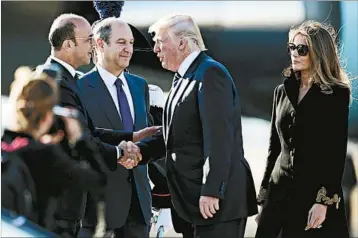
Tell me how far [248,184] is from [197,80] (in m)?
0.48

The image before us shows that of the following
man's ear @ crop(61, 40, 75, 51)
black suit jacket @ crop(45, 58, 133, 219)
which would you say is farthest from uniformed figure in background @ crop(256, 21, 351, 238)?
man's ear @ crop(61, 40, 75, 51)

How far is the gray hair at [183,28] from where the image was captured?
3.09 metres

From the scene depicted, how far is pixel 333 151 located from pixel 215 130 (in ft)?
1.76

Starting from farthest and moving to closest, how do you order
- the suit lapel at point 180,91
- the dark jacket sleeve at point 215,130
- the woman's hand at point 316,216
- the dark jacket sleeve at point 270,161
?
the dark jacket sleeve at point 270,161 < the woman's hand at point 316,216 < the suit lapel at point 180,91 < the dark jacket sleeve at point 215,130

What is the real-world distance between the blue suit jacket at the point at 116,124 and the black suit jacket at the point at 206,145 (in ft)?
0.67

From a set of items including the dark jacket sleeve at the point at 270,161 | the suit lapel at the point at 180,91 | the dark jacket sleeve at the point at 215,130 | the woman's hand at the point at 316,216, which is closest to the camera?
the dark jacket sleeve at the point at 215,130

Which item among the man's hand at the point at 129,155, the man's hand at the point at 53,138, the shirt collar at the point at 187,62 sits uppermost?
the shirt collar at the point at 187,62

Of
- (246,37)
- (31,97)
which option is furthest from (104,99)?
(246,37)

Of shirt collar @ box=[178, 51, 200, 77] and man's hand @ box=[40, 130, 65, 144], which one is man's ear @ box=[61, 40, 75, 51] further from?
shirt collar @ box=[178, 51, 200, 77]

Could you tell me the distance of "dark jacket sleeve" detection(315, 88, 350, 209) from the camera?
3105 millimetres

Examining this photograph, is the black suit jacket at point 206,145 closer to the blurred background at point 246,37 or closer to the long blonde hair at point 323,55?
the blurred background at point 246,37

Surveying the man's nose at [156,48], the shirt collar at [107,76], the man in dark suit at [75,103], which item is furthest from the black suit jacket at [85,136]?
the man's nose at [156,48]

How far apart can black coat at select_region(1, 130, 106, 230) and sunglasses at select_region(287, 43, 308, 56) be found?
93 cm

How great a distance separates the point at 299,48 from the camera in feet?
10.4
